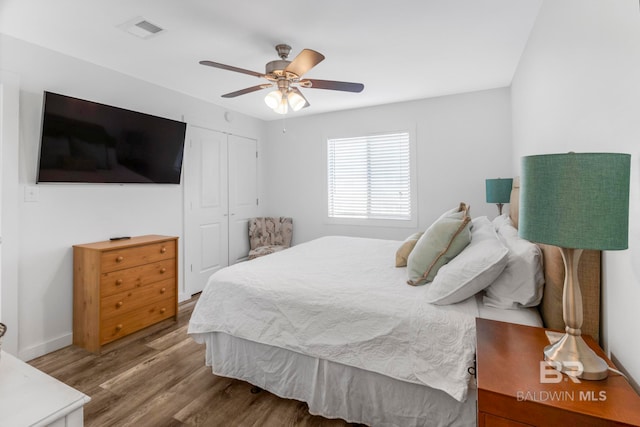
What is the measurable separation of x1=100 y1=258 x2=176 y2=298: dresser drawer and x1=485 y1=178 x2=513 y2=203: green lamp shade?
3.35 metres

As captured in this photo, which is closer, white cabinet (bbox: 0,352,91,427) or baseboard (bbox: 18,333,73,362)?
white cabinet (bbox: 0,352,91,427)

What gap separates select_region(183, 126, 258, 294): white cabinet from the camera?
13.3ft

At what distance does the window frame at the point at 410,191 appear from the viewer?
168 inches

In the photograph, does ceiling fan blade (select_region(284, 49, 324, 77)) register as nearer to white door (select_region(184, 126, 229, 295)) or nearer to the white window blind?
white door (select_region(184, 126, 229, 295))

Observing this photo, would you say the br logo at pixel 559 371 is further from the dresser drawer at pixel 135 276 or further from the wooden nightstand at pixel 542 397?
the dresser drawer at pixel 135 276

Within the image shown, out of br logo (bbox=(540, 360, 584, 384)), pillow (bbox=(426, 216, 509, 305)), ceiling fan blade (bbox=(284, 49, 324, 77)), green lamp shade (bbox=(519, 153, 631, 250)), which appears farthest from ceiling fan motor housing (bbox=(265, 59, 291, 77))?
br logo (bbox=(540, 360, 584, 384))

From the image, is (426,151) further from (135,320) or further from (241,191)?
(135,320)

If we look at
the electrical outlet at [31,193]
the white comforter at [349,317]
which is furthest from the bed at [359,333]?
the electrical outlet at [31,193]

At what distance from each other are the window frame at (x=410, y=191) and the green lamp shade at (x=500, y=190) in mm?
1133

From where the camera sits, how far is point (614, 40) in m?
1.10

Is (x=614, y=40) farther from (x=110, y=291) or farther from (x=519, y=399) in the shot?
(x=110, y=291)

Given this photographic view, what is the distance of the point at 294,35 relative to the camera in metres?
2.48

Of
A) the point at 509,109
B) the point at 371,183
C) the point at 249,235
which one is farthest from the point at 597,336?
the point at 249,235

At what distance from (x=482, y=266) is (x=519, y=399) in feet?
2.47
